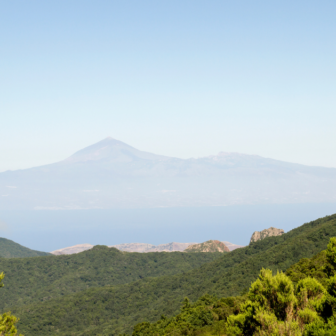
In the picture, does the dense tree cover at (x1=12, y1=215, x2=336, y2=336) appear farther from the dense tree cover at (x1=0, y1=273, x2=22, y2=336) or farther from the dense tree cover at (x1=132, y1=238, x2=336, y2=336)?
the dense tree cover at (x1=0, y1=273, x2=22, y2=336)

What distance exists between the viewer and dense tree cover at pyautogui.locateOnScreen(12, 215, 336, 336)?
4473 inches

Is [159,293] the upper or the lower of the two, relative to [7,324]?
lower

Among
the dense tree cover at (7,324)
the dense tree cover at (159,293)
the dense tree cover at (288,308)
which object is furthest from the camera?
the dense tree cover at (159,293)

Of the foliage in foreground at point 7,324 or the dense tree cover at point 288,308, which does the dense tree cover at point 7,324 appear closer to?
the foliage in foreground at point 7,324

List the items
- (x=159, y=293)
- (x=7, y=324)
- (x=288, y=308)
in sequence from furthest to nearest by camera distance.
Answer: (x=159, y=293) → (x=7, y=324) → (x=288, y=308)

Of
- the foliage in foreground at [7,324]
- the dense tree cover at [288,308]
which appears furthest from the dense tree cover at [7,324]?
the dense tree cover at [288,308]

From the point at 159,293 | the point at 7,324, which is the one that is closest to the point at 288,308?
the point at 7,324

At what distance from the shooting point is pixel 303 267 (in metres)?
73.6

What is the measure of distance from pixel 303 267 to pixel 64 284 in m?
155

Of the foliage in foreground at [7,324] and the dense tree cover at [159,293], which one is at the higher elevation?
the foliage in foreground at [7,324]

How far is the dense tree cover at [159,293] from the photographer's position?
113625 millimetres

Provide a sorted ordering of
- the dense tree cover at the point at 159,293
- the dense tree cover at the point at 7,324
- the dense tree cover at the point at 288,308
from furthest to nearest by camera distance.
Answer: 1. the dense tree cover at the point at 159,293
2. the dense tree cover at the point at 7,324
3. the dense tree cover at the point at 288,308

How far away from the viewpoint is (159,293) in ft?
482

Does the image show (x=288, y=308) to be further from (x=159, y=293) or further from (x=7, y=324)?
(x=159, y=293)
